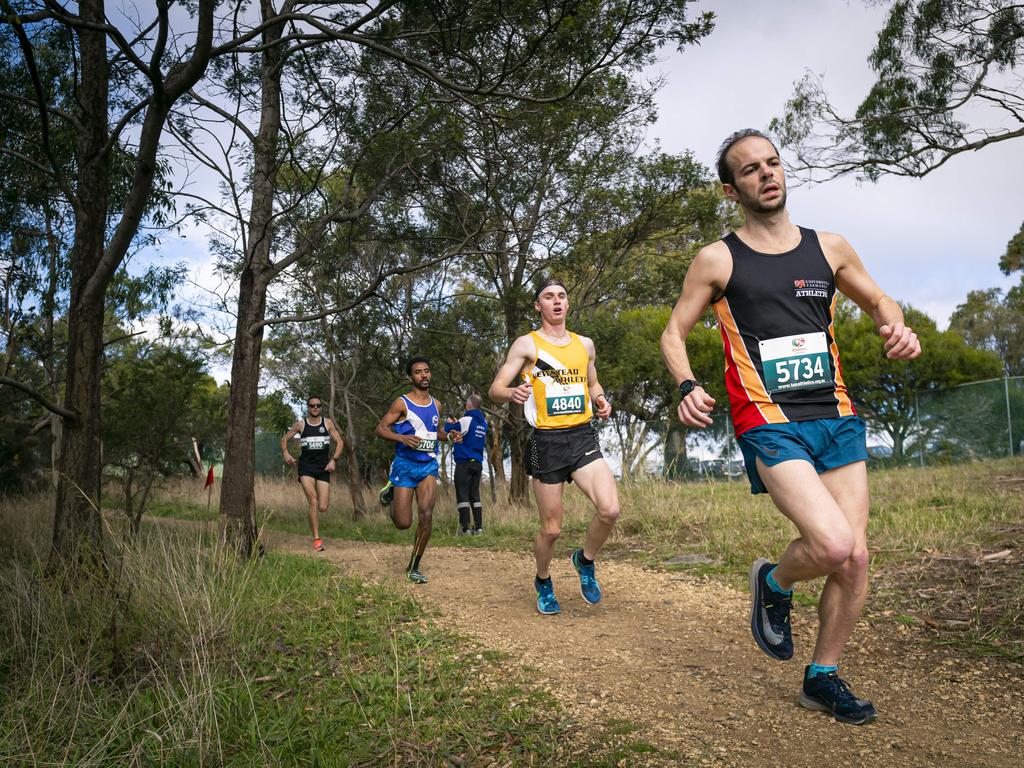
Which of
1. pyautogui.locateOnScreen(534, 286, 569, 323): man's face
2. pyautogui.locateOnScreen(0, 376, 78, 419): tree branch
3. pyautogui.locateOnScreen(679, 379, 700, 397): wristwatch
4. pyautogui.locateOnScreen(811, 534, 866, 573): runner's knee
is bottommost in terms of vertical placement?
pyautogui.locateOnScreen(811, 534, 866, 573): runner's knee

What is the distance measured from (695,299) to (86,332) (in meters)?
5.76

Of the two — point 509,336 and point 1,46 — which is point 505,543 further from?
point 1,46

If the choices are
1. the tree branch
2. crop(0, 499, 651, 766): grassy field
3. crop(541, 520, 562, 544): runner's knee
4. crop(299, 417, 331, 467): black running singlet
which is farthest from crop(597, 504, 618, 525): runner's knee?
crop(299, 417, 331, 467): black running singlet

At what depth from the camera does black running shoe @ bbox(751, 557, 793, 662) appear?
150 inches

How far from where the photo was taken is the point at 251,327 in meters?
9.50

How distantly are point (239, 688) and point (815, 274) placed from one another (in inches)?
142

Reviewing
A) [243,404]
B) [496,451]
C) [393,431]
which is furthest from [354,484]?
[393,431]

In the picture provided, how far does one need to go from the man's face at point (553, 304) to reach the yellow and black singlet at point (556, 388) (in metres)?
0.19

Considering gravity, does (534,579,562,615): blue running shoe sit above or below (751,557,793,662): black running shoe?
below

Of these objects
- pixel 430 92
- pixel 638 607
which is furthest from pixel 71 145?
pixel 638 607

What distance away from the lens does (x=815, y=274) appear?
147 inches

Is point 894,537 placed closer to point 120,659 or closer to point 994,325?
point 120,659

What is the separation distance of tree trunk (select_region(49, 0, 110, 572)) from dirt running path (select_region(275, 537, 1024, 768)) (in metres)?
2.94

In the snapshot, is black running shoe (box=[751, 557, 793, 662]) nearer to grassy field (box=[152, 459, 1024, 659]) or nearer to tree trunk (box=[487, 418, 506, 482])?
grassy field (box=[152, 459, 1024, 659])
